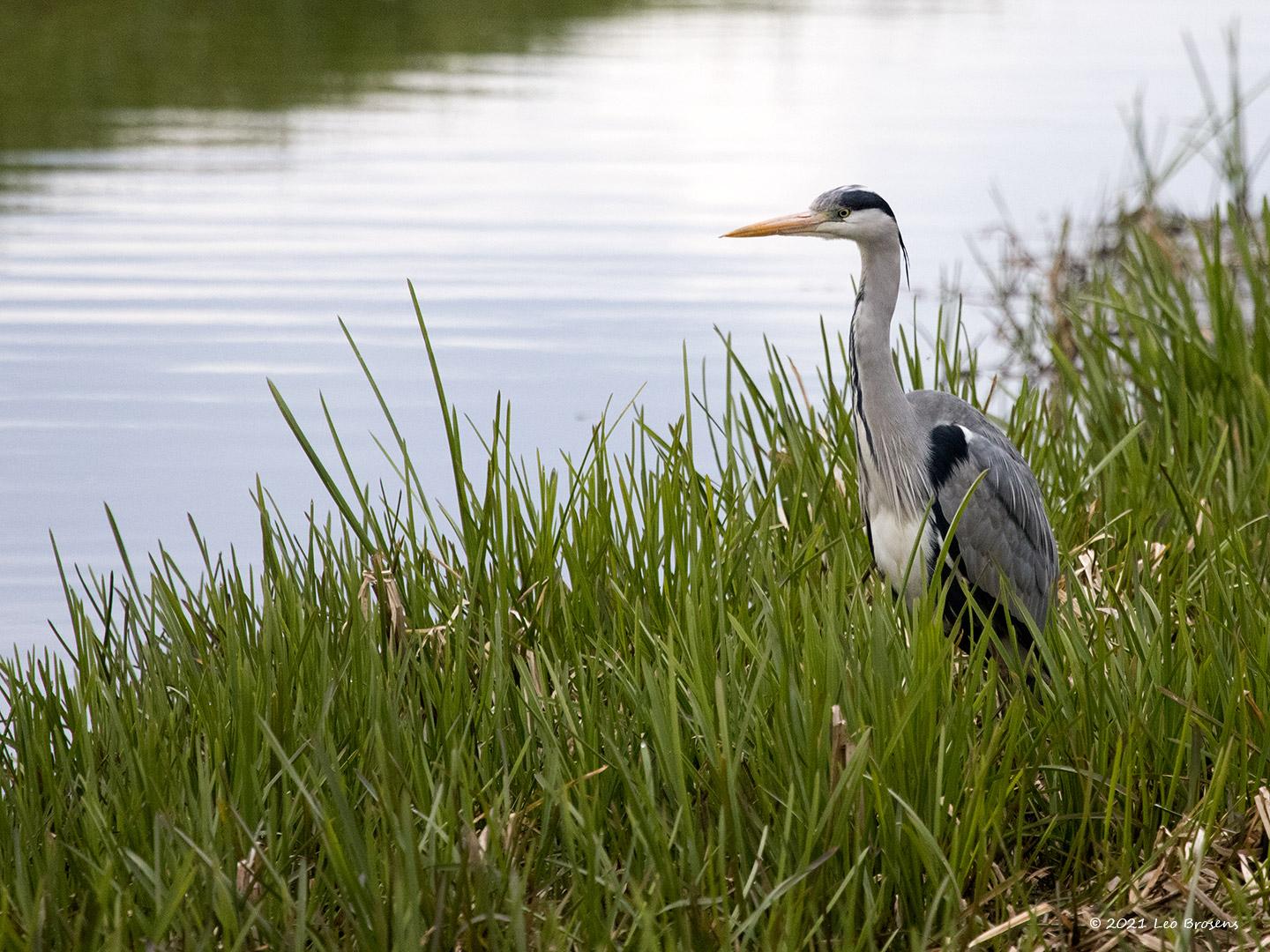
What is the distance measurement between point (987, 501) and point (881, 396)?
1.37ft

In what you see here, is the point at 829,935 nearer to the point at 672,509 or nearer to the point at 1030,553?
the point at 672,509

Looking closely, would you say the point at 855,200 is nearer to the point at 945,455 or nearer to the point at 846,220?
the point at 846,220

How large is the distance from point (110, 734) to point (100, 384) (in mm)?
5186

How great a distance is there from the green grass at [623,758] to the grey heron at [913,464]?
26 cm

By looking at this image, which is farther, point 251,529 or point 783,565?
point 251,529

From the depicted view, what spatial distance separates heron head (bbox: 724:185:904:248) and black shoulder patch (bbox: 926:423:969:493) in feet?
1.75

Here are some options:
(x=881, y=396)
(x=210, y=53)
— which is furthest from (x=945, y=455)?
(x=210, y=53)

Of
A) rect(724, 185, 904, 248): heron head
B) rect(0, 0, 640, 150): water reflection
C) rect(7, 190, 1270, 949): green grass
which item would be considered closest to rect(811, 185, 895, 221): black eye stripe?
rect(724, 185, 904, 248): heron head

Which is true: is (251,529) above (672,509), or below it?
below

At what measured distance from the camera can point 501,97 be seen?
15.7 metres

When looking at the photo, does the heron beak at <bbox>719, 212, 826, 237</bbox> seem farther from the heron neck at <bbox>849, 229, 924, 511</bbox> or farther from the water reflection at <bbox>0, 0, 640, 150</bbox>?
the water reflection at <bbox>0, 0, 640, 150</bbox>

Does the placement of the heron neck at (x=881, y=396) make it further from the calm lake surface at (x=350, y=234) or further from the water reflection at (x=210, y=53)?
the water reflection at (x=210, y=53)

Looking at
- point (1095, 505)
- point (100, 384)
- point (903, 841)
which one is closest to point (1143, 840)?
point (903, 841)

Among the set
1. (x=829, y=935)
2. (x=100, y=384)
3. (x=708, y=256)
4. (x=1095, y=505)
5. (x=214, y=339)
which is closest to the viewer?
(x=829, y=935)
